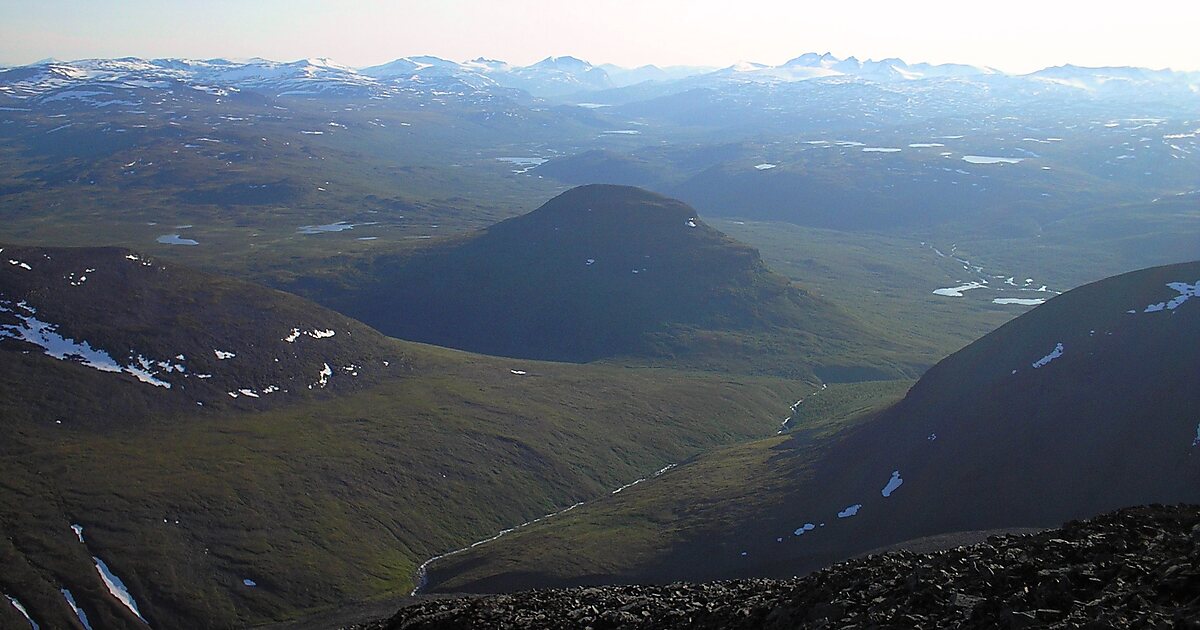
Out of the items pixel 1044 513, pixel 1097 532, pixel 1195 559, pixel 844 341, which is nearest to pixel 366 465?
pixel 1044 513

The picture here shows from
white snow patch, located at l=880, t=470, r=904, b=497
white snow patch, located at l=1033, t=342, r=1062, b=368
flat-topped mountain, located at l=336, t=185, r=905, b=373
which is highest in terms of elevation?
white snow patch, located at l=1033, t=342, r=1062, b=368

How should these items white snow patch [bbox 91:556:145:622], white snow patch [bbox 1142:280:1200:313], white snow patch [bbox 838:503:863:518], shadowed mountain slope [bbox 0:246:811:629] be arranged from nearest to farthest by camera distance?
white snow patch [bbox 91:556:145:622] → shadowed mountain slope [bbox 0:246:811:629] → white snow patch [bbox 838:503:863:518] → white snow patch [bbox 1142:280:1200:313]

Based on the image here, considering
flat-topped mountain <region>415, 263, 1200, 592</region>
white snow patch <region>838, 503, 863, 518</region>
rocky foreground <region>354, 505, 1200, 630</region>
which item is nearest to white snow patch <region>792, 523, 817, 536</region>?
flat-topped mountain <region>415, 263, 1200, 592</region>

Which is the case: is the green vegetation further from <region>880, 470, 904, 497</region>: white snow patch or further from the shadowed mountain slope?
<region>880, 470, 904, 497</region>: white snow patch

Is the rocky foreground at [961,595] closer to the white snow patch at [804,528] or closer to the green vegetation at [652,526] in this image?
the green vegetation at [652,526]

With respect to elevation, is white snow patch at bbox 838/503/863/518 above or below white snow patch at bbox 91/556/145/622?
above

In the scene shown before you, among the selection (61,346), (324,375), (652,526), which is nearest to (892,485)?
(652,526)
